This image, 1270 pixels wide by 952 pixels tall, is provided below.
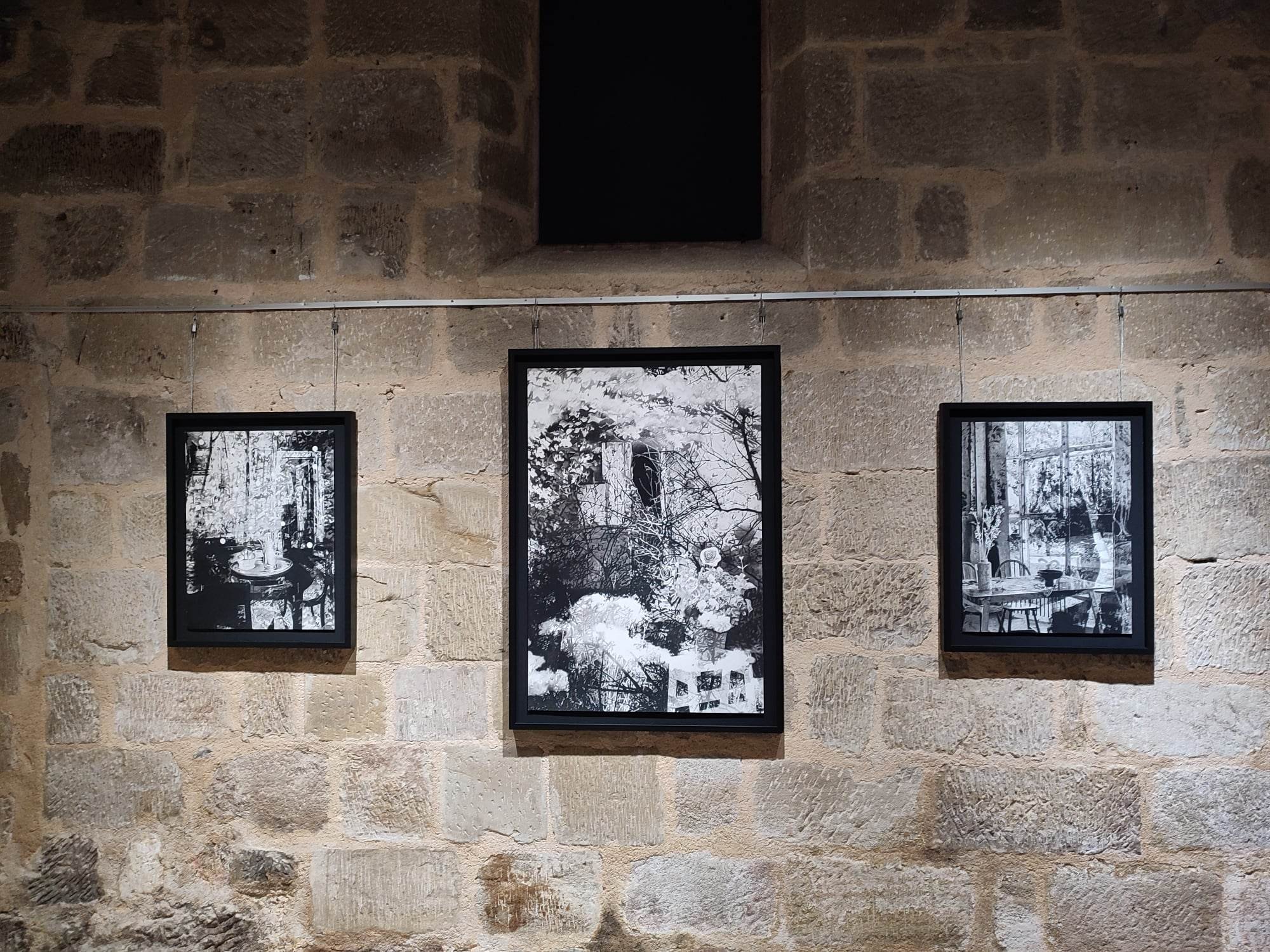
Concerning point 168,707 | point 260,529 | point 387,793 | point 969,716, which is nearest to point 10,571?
point 168,707

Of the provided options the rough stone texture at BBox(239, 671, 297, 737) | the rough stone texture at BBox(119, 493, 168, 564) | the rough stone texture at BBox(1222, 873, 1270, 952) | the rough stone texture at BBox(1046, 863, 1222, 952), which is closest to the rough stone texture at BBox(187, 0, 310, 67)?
the rough stone texture at BBox(119, 493, 168, 564)

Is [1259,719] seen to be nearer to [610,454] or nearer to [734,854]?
[734,854]

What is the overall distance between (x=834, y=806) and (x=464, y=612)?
1.01m

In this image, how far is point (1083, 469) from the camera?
6.75 feet

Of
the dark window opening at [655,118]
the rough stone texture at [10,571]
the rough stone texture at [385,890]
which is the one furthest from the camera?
the dark window opening at [655,118]

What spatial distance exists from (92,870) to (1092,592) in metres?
2.53

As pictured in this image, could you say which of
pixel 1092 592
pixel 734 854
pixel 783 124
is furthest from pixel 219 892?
pixel 783 124

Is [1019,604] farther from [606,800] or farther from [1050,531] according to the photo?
[606,800]

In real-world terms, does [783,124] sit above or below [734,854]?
above

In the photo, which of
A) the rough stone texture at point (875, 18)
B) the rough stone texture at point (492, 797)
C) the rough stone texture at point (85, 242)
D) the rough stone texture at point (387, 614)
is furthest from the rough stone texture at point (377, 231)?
the rough stone texture at point (492, 797)

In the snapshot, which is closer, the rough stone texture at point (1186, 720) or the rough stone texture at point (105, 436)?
the rough stone texture at point (1186, 720)

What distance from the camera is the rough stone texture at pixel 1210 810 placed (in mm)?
2045

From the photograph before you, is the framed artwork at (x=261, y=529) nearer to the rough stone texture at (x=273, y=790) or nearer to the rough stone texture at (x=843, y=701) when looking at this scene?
the rough stone texture at (x=273, y=790)

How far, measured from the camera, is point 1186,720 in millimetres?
2059
